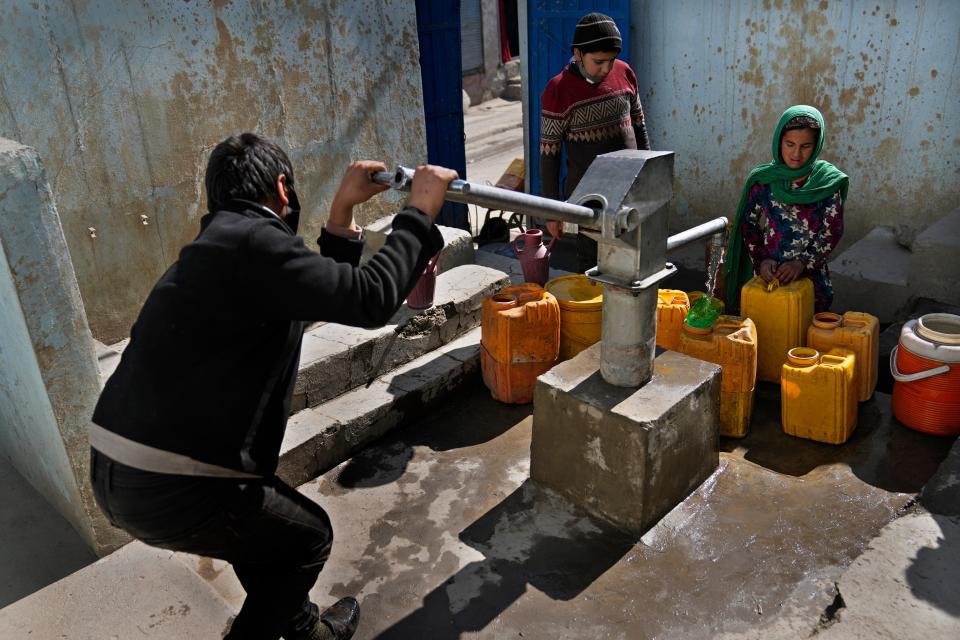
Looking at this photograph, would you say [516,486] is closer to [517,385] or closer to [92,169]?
[517,385]

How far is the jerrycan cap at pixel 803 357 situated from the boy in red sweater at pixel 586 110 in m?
1.38

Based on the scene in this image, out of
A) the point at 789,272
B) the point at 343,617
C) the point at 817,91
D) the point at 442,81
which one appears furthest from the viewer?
the point at 442,81

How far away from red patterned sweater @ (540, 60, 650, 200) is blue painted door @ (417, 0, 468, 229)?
2.23 meters

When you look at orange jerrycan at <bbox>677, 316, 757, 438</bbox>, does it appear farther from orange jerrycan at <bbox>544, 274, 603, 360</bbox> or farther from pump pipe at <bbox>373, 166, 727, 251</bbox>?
pump pipe at <bbox>373, 166, 727, 251</bbox>

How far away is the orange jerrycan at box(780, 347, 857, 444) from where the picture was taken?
382 centimetres

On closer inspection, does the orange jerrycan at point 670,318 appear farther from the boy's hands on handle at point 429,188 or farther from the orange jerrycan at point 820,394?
the boy's hands on handle at point 429,188

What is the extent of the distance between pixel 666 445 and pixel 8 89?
11.4 ft

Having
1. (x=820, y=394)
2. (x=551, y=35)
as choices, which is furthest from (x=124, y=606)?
(x=551, y=35)

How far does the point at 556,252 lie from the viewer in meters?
7.03

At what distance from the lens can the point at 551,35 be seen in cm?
688

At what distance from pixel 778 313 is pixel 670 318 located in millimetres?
554

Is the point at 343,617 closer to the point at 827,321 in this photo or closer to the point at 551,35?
the point at 827,321

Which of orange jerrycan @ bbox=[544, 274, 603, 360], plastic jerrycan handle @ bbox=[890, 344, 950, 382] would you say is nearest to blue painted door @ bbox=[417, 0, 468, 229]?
orange jerrycan @ bbox=[544, 274, 603, 360]

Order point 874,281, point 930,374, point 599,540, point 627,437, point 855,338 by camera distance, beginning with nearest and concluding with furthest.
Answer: point 627,437 → point 599,540 → point 930,374 → point 855,338 → point 874,281
